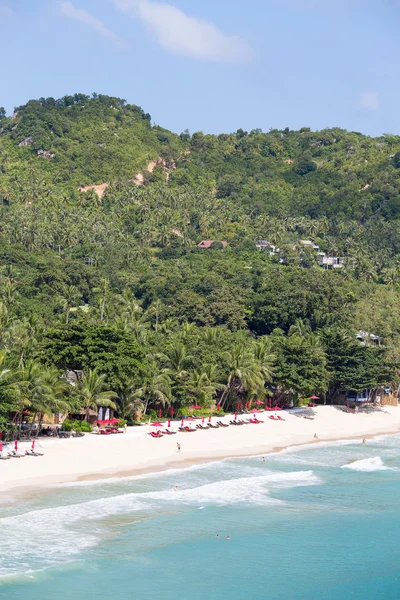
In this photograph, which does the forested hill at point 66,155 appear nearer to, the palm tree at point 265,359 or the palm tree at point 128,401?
the palm tree at point 265,359

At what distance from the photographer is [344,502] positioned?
4141 cm

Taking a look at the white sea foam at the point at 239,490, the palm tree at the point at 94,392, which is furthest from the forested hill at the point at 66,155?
the white sea foam at the point at 239,490

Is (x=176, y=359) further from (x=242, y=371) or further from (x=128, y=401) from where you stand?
(x=128, y=401)

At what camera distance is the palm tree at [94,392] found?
49156mm

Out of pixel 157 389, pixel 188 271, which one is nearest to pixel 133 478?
pixel 157 389

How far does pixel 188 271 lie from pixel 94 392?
6944cm

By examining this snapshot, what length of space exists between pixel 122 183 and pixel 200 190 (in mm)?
19334

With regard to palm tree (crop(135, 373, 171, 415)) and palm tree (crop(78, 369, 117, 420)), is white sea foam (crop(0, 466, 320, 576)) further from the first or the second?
palm tree (crop(135, 373, 171, 415))

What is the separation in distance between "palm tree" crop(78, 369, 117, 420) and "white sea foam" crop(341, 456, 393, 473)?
1578 centimetres

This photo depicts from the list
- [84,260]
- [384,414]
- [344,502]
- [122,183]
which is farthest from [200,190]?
[344,502]

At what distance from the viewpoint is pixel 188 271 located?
118438 millimetres

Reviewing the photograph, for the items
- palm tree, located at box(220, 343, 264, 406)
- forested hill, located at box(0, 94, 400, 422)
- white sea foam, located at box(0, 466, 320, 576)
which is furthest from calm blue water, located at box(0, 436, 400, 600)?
palm tree, located at box(220, 343, 264, 406)

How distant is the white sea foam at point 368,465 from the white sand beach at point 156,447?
635 cm

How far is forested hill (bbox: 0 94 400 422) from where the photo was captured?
6094cm
